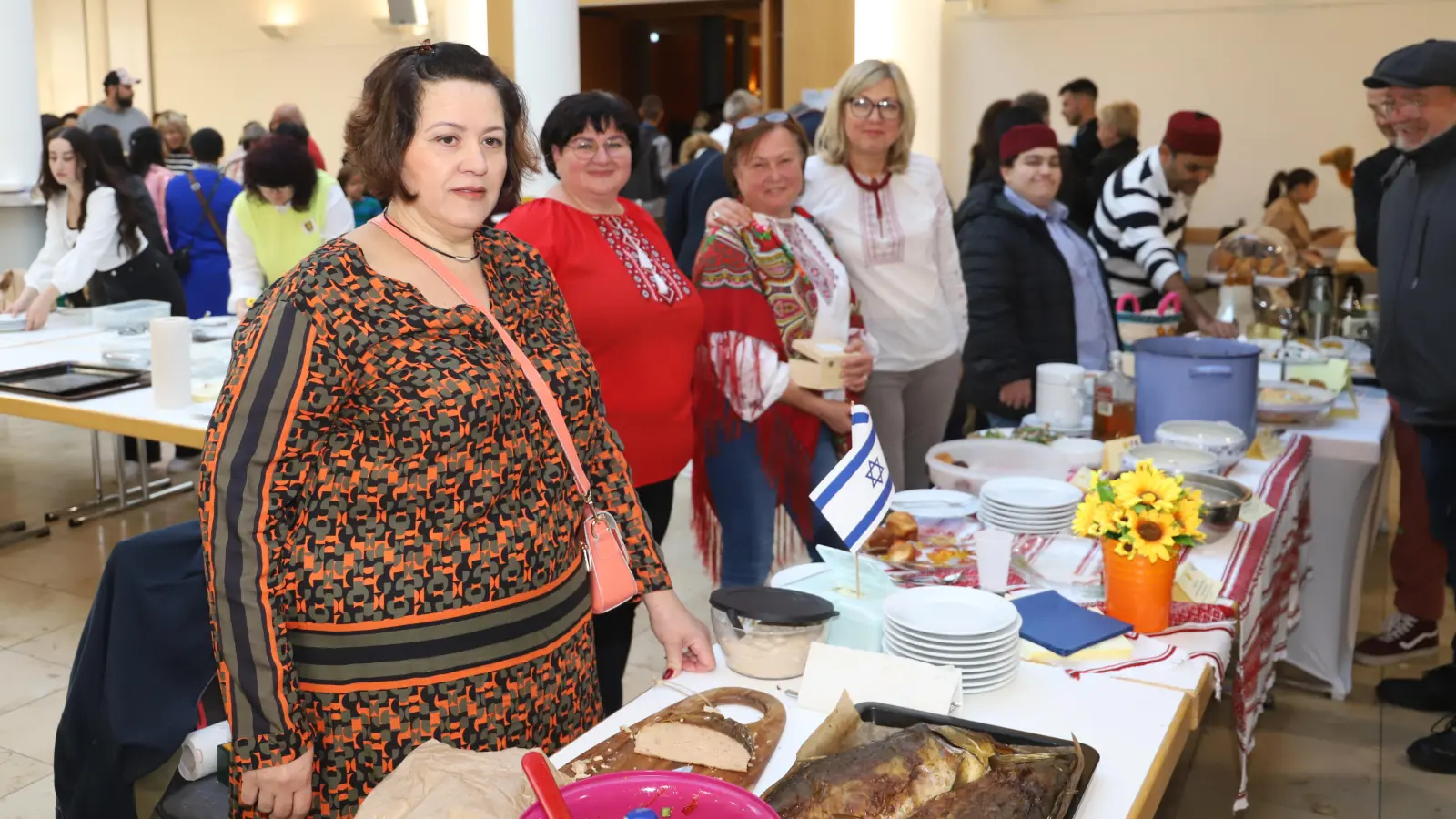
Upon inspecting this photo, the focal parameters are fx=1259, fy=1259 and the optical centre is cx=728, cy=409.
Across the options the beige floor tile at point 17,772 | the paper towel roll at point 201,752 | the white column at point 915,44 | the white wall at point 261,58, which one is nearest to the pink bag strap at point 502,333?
the paper towel roll at point 201,752

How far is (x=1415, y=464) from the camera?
12.7ft

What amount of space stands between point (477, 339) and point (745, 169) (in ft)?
5.23

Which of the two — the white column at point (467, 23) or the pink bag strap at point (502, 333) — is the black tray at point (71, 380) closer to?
the pink bag strap at point (502, 333)

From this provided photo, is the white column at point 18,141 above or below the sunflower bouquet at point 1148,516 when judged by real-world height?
above

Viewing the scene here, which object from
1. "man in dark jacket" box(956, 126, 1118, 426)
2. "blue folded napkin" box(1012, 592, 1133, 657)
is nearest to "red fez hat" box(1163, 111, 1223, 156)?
"man in dark jacket" box(956, 126, 1118, 426)

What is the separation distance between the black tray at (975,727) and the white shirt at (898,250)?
2.01 metres

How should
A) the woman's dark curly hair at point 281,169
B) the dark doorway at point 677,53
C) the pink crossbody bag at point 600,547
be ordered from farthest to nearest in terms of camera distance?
1. the dark doorway at point 677,53
2. the woman's dark curly hair at point 281,169
3. the pink crossbody bag at point 600,547

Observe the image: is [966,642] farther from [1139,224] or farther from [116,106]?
[116,106]

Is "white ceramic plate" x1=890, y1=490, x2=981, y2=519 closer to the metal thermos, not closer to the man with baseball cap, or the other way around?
the metal thermos

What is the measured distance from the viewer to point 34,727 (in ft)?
10.7

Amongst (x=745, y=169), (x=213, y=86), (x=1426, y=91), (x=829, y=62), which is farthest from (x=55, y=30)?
(x=1426, y=91)

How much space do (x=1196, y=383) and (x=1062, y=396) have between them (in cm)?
32

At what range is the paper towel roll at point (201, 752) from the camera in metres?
1.75

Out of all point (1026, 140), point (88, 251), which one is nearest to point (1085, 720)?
point (1026, 140)
